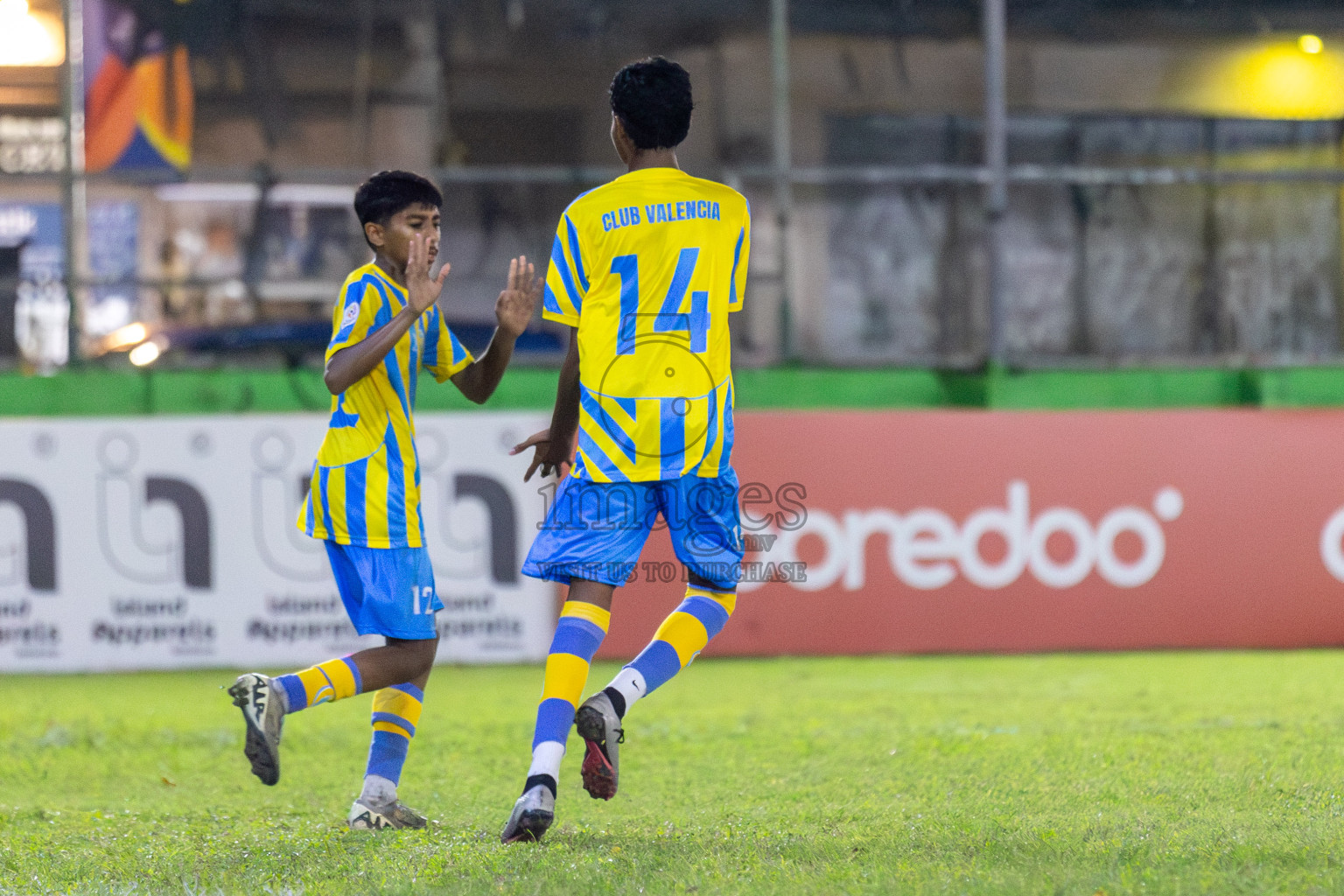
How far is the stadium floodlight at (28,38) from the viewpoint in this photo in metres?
9.66

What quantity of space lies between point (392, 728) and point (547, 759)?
2.60 ft

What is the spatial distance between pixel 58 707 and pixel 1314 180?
8.23 metres

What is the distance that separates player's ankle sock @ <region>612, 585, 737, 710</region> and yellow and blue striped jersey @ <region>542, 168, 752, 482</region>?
0.35m

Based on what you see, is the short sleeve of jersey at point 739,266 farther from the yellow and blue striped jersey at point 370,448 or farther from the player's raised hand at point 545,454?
the yellow and blue striped jersey at point 370,448

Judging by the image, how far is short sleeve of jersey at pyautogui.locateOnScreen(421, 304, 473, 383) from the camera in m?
4.25

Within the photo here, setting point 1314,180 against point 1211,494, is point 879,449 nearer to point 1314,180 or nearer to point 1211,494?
point 1211,494

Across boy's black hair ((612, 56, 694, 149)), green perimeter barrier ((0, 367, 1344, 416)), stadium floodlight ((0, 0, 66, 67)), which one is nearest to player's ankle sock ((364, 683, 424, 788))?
boy's black hair ((612, 56, 694, 149))

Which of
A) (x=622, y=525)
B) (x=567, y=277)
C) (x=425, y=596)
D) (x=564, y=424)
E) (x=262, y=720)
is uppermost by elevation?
(x=567, y=277)

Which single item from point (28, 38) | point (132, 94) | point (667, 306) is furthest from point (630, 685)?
point (28, 38)

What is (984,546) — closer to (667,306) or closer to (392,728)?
(392,728)

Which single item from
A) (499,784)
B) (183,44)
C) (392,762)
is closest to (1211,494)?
(499,784)

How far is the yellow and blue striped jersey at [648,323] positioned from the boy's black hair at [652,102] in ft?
0.36

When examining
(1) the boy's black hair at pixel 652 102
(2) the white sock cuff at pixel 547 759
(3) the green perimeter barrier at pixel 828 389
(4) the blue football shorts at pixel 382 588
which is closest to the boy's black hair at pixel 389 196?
(1) the boy's black hair at pixel 652 102

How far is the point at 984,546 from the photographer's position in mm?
8508
